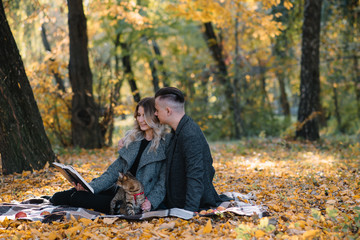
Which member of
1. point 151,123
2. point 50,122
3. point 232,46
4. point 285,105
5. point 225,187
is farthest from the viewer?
point 285,105

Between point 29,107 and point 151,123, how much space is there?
2945 mm

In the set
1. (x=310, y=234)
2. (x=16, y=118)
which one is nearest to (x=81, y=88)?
(x=16, y=118)

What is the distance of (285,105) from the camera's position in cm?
1919

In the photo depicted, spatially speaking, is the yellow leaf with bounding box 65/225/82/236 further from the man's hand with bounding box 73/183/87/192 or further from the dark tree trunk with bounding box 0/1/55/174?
the dark tree trunk with bounding box 0/1/55/174

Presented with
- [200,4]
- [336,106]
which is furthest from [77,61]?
[336,106]

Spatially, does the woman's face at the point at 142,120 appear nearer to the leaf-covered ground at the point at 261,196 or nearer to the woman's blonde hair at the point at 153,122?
the woman's blonde hair at the point at 153,122

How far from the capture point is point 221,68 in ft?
46.3

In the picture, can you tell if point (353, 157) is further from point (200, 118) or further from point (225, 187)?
point (200, 118)

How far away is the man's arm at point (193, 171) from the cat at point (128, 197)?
0.50m

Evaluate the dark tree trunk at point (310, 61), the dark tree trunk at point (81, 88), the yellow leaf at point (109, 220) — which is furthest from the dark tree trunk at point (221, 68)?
the yellow leaf at point (109, 220)

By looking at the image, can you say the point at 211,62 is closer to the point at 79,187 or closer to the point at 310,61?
the point at 310,61

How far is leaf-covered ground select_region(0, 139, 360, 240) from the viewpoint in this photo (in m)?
3.02

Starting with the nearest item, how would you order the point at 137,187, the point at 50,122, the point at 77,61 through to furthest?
1. the point at 137,187
2. the point at 77,61
3. the point at 50,122

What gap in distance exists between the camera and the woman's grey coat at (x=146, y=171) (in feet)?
12.3
